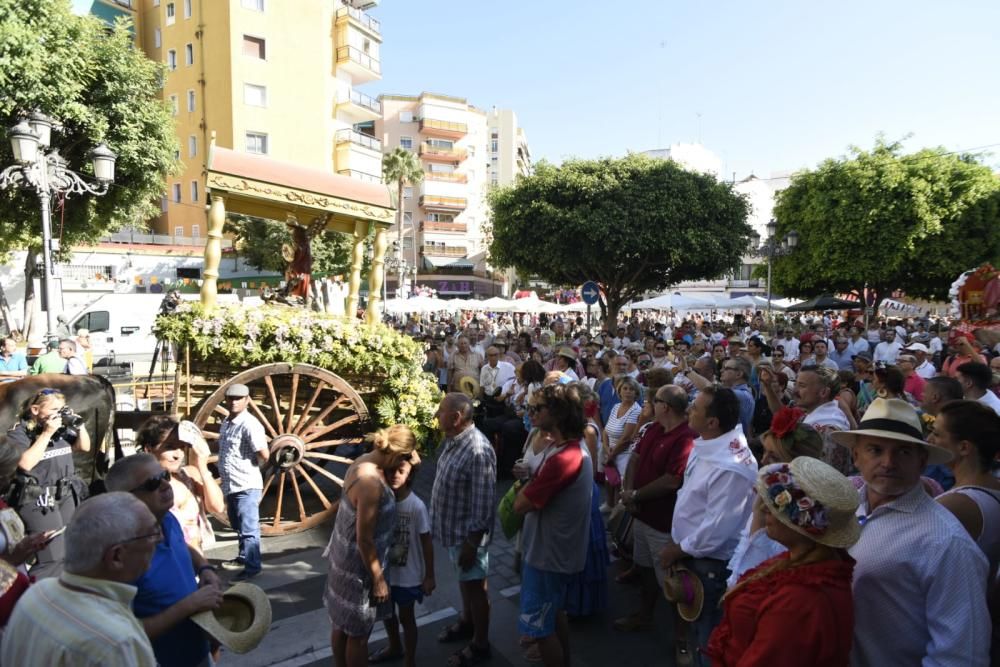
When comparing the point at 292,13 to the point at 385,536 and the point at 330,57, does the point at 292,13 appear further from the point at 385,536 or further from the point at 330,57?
the point at 385,536

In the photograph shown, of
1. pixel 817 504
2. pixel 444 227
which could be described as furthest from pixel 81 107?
pixel 444 227

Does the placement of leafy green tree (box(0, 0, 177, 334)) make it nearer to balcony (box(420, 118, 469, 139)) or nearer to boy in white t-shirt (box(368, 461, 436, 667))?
boy in white t-shirt (box(368, 461, 436, 667))

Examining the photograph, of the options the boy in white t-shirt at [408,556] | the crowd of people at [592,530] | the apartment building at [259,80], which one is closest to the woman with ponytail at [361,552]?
the crowd of people at [592,530]

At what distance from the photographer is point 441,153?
167 ft

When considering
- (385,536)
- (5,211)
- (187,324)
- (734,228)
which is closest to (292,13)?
(5,211)

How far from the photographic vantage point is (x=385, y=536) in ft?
10.9

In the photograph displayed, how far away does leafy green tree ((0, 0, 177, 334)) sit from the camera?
11.3m

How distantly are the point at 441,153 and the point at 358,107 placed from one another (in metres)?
19.9

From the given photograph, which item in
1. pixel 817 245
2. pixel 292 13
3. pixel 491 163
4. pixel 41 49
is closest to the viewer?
pixel 41 49

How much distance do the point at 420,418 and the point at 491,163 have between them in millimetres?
68002

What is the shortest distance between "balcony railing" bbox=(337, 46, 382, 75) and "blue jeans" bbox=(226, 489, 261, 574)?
3104cm

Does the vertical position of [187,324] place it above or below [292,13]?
below

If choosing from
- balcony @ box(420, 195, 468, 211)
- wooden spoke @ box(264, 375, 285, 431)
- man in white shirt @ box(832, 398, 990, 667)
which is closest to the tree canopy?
wooden spoke @ box(264, 375, 285, 431)

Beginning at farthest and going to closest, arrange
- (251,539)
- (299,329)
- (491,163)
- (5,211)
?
(491,163) < (5,211) < (299,329) < (251,539)
